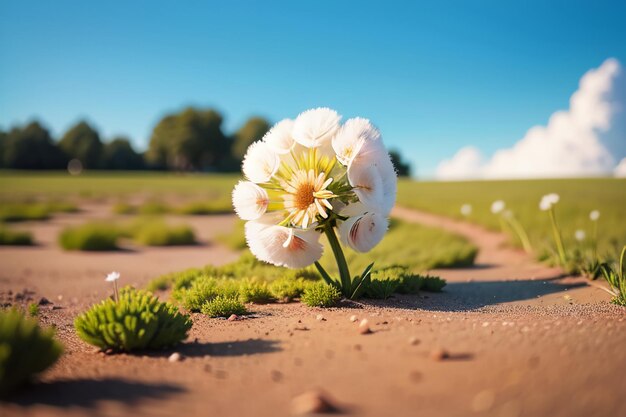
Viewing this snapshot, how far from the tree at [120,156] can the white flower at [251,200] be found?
82294 millimetres

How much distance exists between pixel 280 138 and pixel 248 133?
238ft

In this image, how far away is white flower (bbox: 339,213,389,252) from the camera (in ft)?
15.4

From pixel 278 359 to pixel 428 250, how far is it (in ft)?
26.4

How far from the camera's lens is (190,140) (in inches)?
2820

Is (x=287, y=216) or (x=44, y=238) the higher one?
(x=287, y=216)

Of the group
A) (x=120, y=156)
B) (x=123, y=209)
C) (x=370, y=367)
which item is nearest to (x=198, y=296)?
(x=370, y=367)

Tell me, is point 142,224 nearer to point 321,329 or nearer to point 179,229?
point 179,229

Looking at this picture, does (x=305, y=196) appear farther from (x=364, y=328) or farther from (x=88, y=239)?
(x=88, y=239)

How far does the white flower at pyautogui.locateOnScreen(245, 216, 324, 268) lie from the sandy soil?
1.75ft

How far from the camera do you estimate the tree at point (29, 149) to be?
68250mm

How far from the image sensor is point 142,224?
1600 centimetres

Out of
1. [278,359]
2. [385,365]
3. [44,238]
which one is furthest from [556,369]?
[44,238]

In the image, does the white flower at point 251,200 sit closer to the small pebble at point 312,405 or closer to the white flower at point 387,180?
the white flower at point 387,180

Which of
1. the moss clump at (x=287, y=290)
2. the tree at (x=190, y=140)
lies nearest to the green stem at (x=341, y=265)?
the moss clump at (x=287, y=290)
